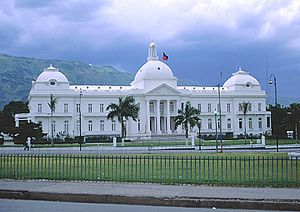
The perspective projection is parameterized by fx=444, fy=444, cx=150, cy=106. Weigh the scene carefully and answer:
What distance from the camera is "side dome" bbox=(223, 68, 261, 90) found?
345 feet

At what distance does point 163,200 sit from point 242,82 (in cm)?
9449

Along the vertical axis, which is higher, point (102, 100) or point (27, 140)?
point (102, 100)

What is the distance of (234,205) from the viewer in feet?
43.1

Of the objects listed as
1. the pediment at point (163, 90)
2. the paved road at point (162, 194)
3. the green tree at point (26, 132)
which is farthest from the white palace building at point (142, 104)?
the paved road at point (162, 194)

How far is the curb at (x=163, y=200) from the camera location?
12.9 meters

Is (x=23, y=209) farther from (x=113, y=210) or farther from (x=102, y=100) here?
(x=102, y=100)

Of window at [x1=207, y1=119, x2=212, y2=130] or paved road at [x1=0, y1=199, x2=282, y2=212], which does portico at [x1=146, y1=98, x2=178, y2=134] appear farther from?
paved road at [x1=0, y1=199, x2=282, y2=212]

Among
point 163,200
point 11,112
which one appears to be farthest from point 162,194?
point 11,112

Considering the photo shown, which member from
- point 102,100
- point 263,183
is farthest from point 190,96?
point 263,183

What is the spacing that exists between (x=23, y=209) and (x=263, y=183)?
27.7 feet

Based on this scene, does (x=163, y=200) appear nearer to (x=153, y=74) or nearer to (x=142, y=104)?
(x=142, y=104)

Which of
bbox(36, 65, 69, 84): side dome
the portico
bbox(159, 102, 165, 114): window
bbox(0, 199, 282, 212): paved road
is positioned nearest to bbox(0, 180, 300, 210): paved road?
bbox(0, 199, 282, 212): paved road

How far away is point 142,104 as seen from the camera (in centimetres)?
9481

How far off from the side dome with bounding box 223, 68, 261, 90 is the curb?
93.6 meters
